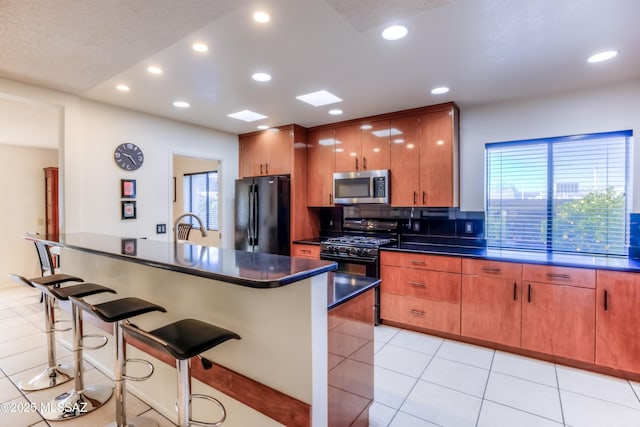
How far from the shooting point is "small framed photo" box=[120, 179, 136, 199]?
12.0ft

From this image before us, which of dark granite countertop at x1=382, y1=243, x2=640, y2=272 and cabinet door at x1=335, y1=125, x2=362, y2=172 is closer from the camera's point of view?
dark granite countertop at x1=382, y1=243, x2=640, y2=272

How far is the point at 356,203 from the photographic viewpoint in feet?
13.5

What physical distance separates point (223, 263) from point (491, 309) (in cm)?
269

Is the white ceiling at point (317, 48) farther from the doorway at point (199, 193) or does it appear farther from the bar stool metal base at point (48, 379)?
the doorway at point (199, 193)

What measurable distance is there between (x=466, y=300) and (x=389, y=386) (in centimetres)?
127

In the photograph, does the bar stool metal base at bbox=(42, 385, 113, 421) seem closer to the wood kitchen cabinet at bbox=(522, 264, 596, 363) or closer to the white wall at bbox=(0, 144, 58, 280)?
the wood kitchen cabinet at bbox=(522, 264, 596, 363)

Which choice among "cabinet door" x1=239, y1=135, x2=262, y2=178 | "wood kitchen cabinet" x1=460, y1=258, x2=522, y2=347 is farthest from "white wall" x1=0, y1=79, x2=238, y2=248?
"wood kitchen cabinet" x1=460, y1=258, x2=522, y2=347

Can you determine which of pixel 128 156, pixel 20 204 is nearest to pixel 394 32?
pixel 128 156

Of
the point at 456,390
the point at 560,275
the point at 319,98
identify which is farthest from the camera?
the point at 319,98

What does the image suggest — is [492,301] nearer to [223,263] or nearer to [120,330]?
[223,263]

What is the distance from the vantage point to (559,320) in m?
2.73

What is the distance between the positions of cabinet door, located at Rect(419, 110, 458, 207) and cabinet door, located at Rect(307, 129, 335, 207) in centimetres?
126

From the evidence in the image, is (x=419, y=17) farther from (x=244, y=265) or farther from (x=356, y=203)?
(x=356, y=203)

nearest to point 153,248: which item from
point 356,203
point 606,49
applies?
point 356,203
